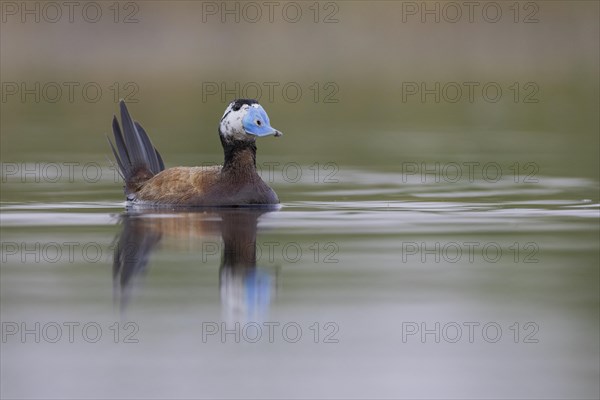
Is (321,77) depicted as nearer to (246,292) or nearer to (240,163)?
(240,163)

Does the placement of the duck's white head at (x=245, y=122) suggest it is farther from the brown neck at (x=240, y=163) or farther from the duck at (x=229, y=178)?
the brown neck at (x=240, y=163)

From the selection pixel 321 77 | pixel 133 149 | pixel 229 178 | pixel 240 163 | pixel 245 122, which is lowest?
pixel 229 178

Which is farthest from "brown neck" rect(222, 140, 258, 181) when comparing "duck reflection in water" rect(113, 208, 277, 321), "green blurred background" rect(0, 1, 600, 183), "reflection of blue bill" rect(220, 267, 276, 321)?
"green blurred background" rect(0, 1, 600, 183)

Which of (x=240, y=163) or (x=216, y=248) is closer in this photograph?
(x=216, y=248)

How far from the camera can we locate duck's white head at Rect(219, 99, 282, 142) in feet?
34.6

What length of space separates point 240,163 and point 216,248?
2003mm

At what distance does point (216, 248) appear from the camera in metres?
8.52

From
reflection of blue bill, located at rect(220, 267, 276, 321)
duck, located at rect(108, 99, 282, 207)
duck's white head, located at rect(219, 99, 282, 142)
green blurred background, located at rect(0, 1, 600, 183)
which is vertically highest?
green blurred background, located at rect(0, 1, 600, 183)

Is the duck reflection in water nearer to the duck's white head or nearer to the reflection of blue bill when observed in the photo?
the reflection of blue bill

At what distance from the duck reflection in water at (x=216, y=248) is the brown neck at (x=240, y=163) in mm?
280

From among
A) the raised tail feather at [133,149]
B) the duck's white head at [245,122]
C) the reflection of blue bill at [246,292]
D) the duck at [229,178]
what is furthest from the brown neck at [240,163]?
the reflection of blue bill at [246,292]

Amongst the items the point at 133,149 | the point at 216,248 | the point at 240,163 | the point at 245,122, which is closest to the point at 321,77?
the point at 133,149

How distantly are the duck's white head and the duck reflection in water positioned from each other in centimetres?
62

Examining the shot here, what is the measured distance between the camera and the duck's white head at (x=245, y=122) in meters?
10.5
